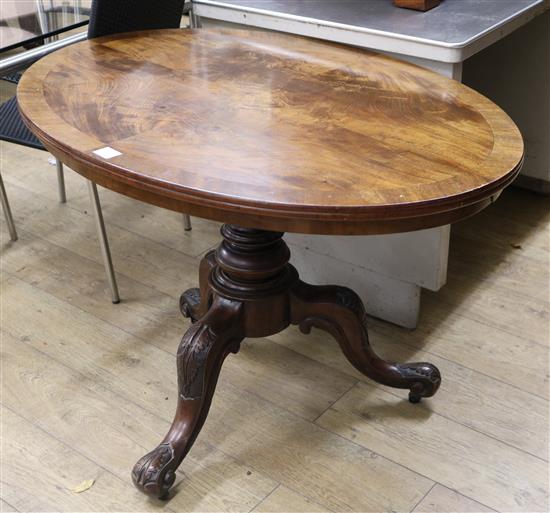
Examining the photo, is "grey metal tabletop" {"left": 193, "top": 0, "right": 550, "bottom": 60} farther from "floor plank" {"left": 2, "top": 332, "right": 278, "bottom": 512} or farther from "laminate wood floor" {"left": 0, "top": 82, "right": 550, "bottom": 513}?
"floor plank" {"left": 2, "top": 332, "right": 278, "bottom": 512}

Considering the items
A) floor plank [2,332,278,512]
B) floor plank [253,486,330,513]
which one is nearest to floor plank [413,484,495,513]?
floor plank [253,486,330,513]

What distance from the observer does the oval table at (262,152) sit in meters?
1.20

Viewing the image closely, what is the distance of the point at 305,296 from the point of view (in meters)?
1.74

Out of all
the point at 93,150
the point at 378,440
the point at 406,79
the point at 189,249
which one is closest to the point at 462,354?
the point at 378,440

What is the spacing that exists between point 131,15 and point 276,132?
2.72 feet

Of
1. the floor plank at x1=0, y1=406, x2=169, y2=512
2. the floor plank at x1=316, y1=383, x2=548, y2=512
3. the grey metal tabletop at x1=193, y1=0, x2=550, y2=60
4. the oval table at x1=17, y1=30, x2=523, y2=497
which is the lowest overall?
the floor plank at x1=316, y1=383, x2=548, y2=512

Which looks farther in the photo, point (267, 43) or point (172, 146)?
point (267, 43)

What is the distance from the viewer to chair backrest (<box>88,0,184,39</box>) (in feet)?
6.26

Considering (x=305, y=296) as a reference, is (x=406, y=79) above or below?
above

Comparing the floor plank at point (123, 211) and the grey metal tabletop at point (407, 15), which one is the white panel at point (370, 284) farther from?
the grey metal tabletop at point (407, 15)

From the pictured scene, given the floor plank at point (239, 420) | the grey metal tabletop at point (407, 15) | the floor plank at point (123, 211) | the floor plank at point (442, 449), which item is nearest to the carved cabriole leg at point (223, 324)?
the floor plank at point (239, 420)

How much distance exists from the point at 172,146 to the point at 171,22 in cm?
92

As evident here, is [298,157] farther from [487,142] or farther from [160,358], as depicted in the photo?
[160,358]

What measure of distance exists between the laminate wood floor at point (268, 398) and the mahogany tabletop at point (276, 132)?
2.16 ft
